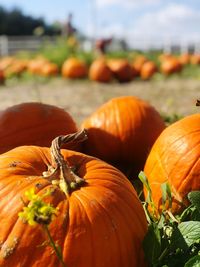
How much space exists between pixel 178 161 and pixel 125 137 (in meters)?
0.82

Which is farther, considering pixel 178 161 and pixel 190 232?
pixel 178 161

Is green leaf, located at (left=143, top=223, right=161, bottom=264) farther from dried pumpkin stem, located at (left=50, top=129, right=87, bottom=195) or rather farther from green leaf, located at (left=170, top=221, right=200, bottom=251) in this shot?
dried pumpkin stem, located at (left=50, top=129, right=87, bottom=195)

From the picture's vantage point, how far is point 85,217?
1.87 m

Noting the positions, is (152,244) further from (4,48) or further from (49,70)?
(4,48)

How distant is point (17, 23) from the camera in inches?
2391

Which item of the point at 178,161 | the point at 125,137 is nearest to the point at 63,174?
the point at 178,161

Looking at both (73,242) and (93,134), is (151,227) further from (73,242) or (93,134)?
(93,134)

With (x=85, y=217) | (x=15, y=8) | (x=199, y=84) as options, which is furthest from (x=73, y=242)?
(x=15, y=8)

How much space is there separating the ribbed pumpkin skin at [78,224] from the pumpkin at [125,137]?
117 cm

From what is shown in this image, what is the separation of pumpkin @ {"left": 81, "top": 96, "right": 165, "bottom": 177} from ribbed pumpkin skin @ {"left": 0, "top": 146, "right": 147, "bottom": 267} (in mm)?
1175

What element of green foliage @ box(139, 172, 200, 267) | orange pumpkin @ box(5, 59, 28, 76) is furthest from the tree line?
green foliage @ box(139, 172, 200, 267)

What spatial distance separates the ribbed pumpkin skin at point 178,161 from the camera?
94.7 inches

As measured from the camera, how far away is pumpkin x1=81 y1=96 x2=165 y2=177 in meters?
3.25

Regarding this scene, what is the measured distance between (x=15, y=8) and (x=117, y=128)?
6590cm
